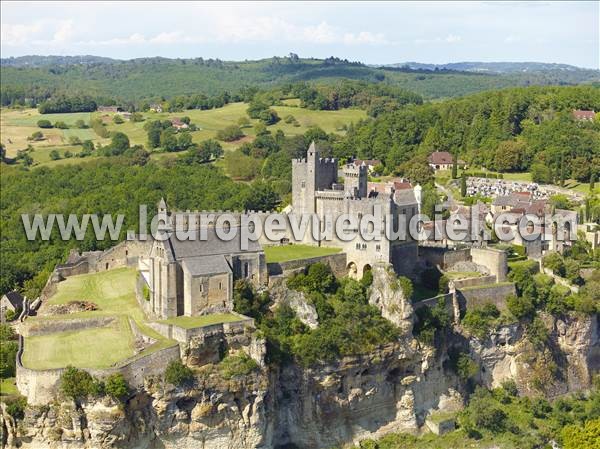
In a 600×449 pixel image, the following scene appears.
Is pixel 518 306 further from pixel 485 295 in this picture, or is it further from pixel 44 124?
pixel 44 124

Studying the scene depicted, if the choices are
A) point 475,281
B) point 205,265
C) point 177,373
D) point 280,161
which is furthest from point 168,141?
point 177,373

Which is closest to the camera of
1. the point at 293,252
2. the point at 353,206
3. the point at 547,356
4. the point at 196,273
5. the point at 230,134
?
the point at 196,273

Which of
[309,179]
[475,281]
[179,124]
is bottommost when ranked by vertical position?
[475,281]

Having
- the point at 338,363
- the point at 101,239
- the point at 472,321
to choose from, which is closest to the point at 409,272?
the point at 472,321

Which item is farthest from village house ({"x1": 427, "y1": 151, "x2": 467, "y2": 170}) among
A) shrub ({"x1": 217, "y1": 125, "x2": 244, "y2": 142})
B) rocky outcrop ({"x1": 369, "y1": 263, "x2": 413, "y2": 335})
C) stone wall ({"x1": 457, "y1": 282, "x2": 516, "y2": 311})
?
rocky outcrop ({"x1": 369, "y1": 263, "x2": 413, "y2": 335})

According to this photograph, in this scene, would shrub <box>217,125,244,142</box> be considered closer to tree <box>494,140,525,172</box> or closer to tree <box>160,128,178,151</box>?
tree <box>160,128,178,151</box>

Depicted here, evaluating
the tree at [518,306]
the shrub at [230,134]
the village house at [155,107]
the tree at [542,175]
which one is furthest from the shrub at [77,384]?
the village house at [155,107]
